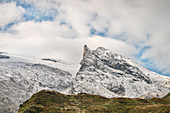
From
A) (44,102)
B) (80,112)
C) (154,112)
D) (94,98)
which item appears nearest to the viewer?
(154,112)

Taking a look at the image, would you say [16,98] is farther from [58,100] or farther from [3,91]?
[58,100]

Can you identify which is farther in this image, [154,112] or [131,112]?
[131,112]

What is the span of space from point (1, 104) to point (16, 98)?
103 ft

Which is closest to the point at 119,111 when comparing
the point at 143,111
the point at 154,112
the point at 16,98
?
the point at 143,111

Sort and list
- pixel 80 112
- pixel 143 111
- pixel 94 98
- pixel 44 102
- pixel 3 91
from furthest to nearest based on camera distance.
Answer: pixel 3 91 → pixel 94 98 → pixel 44 102 → pixel 80 112 → pixel 143 111

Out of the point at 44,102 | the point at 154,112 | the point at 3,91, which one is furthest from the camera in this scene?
the point at 3,91

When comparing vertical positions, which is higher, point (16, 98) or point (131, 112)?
point (131, 112)

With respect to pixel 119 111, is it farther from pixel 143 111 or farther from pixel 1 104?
pixel 1 104

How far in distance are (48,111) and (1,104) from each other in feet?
438

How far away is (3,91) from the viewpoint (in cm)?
19512

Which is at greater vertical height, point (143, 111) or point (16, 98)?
point (143, 111)

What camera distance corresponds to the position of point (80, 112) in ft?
191

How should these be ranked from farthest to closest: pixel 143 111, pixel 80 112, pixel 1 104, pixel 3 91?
pixel 3 91 → pixel 1 104 → pixel 80 112 → pixel 143 111

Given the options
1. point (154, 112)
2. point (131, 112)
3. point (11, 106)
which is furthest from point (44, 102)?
point (11, 106)
